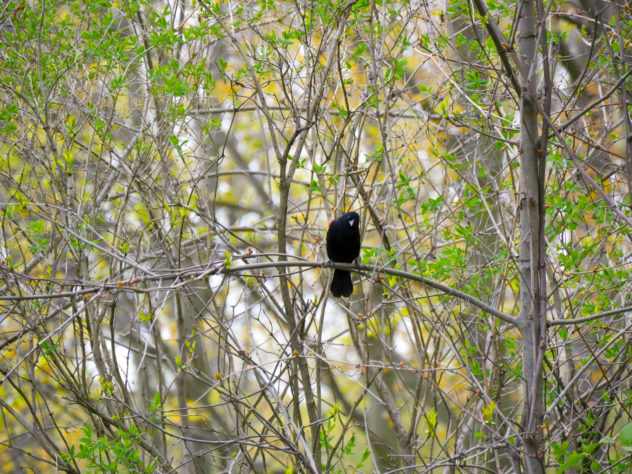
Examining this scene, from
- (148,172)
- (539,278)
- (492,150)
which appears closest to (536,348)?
(539,278)

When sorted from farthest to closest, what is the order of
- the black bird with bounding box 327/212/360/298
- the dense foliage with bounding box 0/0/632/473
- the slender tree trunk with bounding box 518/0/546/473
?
the black bird with bounding box 327/212/360/298, the dense foliage with bounding box 0/0/632/473, the slender tree trunk with bounding box 518/0/546/473

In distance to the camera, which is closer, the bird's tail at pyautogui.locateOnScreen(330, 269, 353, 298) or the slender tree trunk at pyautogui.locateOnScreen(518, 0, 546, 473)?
the slender tree trunk at pyautogui.locateOnScreen(518, 0, 546, 473)

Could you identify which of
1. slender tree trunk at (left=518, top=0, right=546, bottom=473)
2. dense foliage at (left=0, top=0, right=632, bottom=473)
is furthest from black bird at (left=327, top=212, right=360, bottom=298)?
slender tree trunk at (left=518, top=0, right=546, bottom=473)

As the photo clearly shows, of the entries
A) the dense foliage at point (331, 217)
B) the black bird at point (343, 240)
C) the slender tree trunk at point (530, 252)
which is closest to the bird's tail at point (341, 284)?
the black bird at point (343, 240)

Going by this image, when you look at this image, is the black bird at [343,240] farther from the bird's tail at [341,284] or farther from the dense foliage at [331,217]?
the dense foliage at [331,217]

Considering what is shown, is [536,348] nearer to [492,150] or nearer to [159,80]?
[492,150]

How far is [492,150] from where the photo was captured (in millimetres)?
5176

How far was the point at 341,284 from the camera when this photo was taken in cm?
458

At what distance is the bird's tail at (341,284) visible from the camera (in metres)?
4.54

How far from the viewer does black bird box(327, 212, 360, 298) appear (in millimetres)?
4527

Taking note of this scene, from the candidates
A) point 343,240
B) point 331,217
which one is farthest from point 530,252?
point 331,217

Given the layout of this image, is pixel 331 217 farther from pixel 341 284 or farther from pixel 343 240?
pixel 341 284

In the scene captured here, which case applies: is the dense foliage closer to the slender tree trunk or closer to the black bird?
the slender tree trunk

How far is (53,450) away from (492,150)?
4102 mm
